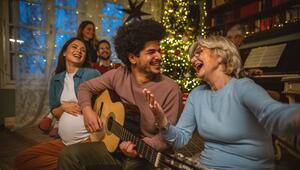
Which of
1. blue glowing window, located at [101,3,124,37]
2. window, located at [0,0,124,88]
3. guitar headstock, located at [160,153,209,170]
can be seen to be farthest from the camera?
blue glowing window, located at [101,3,124,37]

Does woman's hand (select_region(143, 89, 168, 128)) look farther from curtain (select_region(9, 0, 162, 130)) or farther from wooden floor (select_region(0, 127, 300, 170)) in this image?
curtain (select_region(9, 0, 162, 130))

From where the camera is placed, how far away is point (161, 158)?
1.29 metres

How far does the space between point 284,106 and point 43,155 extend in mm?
1560

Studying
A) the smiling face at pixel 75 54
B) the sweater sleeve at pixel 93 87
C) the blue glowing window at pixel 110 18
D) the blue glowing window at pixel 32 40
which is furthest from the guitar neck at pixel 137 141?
the blue glowing window at pixel 110 18

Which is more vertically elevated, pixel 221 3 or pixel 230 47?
pixel 221 3

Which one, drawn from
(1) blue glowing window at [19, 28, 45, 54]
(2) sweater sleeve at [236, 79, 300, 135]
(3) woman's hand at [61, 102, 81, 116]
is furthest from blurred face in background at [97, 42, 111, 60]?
(2) sweater sleeve at [236, 79, 300, 135]

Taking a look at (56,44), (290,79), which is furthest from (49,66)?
(290,79)

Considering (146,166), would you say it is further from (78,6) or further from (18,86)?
(78,6)

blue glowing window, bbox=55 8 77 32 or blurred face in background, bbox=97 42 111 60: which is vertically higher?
blue glowing window, bbox=55 8 77 32

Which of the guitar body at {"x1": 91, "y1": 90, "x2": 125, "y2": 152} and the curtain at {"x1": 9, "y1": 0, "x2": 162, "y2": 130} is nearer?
the guitar body at {"x1": 91, "y1": 90, "x2": 125, "y2": 152}

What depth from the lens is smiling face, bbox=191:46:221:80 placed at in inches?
53.8

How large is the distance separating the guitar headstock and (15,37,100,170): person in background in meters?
0.86

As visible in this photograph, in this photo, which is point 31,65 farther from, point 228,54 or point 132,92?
point 228,54

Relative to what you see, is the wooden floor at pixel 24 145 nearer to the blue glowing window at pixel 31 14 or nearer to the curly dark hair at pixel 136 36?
the curly dark hair at pixel 136 36
